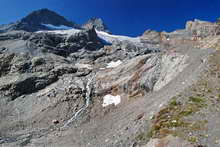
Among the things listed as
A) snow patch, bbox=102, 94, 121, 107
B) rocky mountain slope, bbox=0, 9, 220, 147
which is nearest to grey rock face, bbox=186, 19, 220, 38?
rocky mountain slope, bbox=0, 9, 220, 147

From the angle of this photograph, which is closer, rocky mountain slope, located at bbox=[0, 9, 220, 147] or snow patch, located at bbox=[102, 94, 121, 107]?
rocky mountain slope, located at bbox=[0, 9, 220, 147]

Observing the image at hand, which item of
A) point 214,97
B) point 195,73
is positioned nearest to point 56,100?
point 195,73

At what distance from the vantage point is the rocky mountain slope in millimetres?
15195

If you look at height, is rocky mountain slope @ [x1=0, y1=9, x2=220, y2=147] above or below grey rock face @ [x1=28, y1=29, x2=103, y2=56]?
below

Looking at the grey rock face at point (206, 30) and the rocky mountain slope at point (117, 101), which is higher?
the grey rock face at point (206, 30)

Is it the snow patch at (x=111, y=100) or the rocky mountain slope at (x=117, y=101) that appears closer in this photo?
the rocky mountain slope at (x=117, y=101)

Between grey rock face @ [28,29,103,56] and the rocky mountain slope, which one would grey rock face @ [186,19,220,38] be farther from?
grey rock face @ [28,29,103,56]

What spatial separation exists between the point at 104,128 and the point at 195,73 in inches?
422

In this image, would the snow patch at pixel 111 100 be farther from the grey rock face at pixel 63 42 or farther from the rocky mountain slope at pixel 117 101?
the grey rock face at pixel 63 42

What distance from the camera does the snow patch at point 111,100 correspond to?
2913 cm

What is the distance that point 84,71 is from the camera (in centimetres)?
4019

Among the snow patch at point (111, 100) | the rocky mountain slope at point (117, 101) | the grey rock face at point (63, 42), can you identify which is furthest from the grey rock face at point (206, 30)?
the grey rock face at point (63, 42)

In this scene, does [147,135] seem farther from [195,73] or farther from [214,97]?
[195,73]

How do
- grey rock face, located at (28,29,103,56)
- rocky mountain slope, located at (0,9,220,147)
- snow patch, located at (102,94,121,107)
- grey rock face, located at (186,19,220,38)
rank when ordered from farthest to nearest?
1. grey rock face, located at (28,29,103,56)
2. grey rock face, located at (186,19,220,38)
3. snow patch, located at (102,94,121,107)
4. rocky mountain slope, located at (0,9,220,147)
